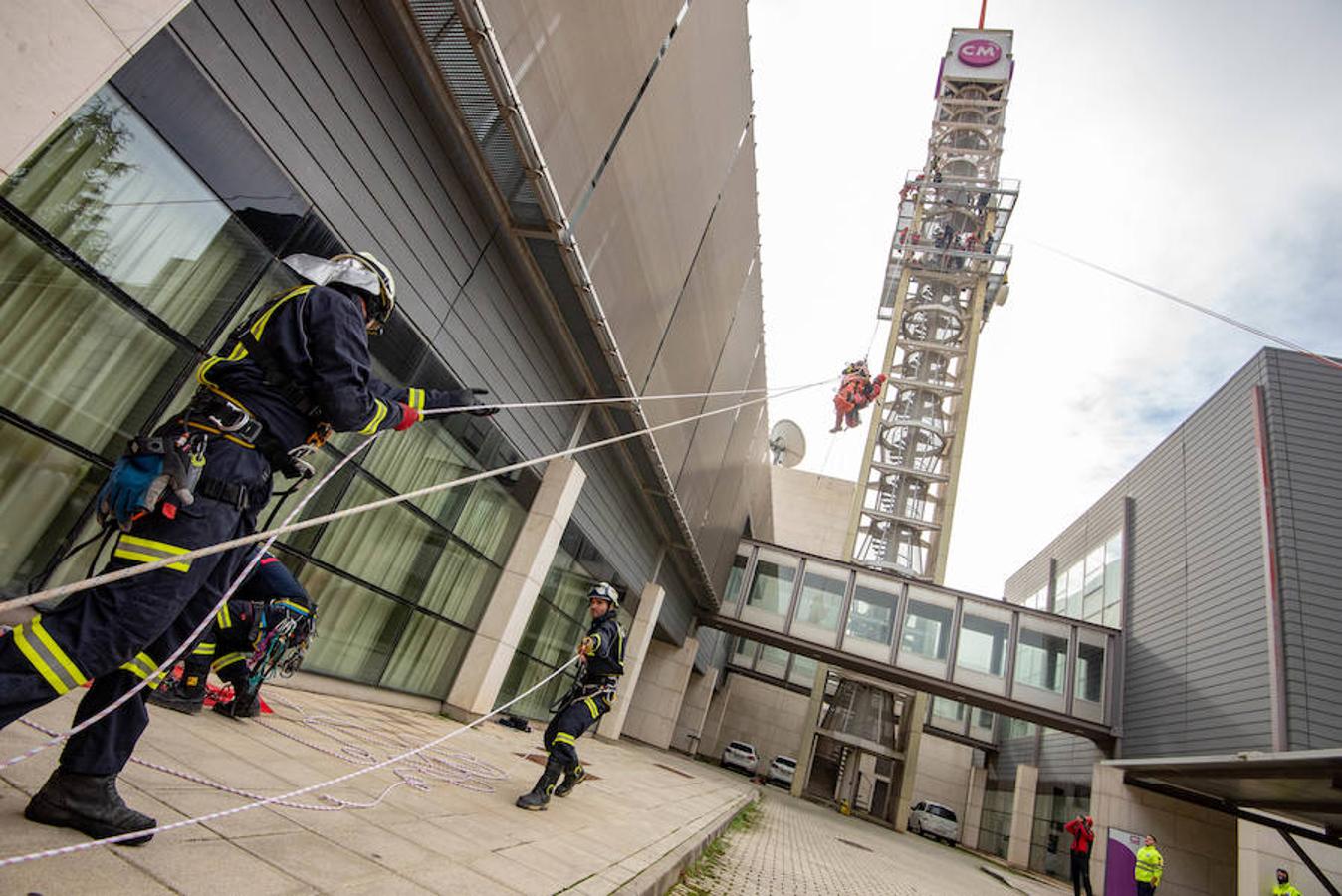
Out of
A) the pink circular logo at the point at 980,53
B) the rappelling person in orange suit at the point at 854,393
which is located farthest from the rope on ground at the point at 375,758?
the pink circular logo at the point at 980,53

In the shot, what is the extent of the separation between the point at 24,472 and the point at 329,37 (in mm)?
3331

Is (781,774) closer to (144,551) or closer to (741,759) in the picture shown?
(741,759)

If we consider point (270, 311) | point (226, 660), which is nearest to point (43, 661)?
point (270, 311)

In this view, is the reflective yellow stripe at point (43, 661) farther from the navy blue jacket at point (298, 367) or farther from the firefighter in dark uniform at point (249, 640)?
the firefighter in dark uniform at point (249, 640)

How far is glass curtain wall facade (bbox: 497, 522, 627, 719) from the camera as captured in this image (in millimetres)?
11359

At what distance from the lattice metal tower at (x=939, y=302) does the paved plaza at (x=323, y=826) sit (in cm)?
2178

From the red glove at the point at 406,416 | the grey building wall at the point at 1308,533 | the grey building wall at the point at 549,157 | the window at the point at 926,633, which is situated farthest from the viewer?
the window at the point at 926,633

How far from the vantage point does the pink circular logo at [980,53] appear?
1367 inches

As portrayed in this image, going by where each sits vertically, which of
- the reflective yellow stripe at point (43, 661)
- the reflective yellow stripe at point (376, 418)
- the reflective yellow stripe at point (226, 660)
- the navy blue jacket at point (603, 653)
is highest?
the reflective yellow stripe at point (376, 418)

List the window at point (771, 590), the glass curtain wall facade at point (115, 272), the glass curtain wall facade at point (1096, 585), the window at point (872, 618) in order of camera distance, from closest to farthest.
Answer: the glass curtain wall facade at point (115, 272)
the window at point (872, 618)
the glass curtain wall facade at point (1096, 585)
the window at point (771, 590)

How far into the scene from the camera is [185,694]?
169 inches

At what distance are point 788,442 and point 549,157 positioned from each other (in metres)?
38.6

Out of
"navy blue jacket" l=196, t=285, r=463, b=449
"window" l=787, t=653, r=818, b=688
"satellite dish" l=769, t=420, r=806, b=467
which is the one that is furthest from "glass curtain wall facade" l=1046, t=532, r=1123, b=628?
"navy blue jacket" l=196, t=285, r=463, b=449

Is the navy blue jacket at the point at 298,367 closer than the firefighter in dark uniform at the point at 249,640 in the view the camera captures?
Yes
